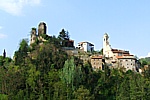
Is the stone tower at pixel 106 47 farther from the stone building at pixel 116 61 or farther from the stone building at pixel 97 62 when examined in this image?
the stone building at pixel 97 62

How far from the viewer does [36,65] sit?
206 ft

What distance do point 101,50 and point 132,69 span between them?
1523cm

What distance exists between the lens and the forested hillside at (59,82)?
5397 centimetres

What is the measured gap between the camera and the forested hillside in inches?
2125

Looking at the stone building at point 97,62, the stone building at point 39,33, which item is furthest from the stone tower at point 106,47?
the stone building at point 39,33

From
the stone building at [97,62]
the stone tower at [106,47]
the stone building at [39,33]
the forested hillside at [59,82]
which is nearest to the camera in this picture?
the forested hillside at [59,82]

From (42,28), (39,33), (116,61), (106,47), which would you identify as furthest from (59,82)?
(106,47)

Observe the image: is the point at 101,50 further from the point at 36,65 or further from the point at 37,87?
the point at 37,87

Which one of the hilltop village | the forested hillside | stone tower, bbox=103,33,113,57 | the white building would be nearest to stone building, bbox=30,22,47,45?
the hilltop village

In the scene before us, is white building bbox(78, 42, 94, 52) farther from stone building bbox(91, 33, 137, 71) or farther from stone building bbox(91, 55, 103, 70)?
stone building bbox(91, 55, 103, 70)

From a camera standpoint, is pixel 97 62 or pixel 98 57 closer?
pixel 97 62

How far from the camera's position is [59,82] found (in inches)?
2181

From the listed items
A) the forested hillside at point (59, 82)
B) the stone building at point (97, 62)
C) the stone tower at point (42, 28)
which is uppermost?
the stone tower at point (42, 28)

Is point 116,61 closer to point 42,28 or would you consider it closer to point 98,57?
point 98,57
